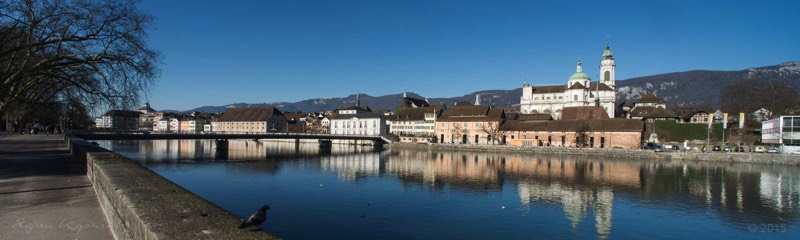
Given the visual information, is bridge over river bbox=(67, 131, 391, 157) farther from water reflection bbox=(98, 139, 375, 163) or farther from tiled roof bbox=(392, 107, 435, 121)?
tiled roof bbox=(392, 107, 435, 121)

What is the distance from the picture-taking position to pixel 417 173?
38.1m

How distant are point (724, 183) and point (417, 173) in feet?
72.0

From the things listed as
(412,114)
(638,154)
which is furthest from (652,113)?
(412,114)

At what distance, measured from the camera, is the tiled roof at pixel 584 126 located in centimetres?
6694

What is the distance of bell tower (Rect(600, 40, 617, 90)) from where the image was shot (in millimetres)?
109000

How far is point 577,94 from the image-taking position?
336 ft

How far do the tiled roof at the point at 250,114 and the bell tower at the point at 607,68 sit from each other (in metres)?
81.6

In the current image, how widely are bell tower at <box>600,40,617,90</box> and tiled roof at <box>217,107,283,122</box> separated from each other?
81.6m

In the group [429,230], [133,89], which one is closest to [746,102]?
[429,230]

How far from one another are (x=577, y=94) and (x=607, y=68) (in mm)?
13938

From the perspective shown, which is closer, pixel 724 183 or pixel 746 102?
pixel 724 183

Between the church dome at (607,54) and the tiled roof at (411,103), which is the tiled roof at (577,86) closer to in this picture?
the church dome at (607,54)

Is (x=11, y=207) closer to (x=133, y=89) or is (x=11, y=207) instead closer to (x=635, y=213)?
(x=133, y=89)

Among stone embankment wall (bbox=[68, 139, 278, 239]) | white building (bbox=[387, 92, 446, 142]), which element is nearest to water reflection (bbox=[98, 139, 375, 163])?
white building (bbox=[387, 92, 446, 142])
